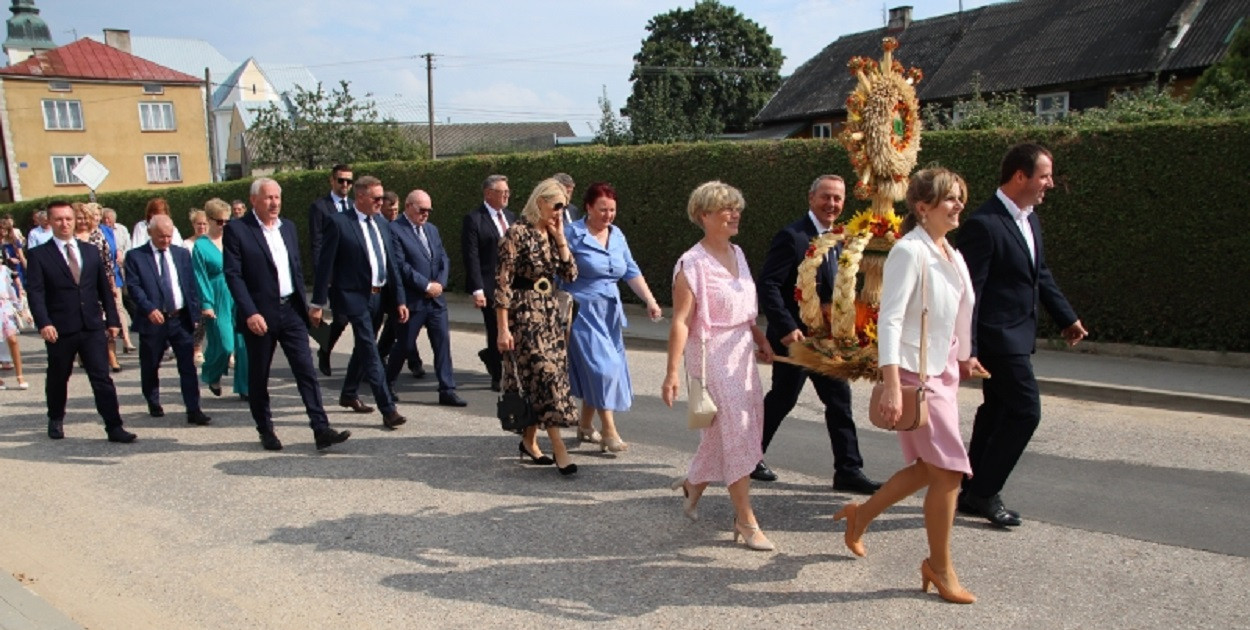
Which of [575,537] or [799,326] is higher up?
[799,326]

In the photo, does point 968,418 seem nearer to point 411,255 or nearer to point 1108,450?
point 1108,450

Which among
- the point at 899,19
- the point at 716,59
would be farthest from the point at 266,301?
the point at 716,59

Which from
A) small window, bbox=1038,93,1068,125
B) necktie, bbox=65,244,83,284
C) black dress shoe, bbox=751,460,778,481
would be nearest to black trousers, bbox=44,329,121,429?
necktie, bbox=65,244,83,284

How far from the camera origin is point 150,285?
904cm

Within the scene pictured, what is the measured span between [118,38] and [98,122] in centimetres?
1122

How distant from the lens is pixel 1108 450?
6.87 meters

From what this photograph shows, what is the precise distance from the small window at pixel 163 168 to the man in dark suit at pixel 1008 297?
199 feet

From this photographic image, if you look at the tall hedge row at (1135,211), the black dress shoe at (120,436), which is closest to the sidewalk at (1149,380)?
the tall hedge row at (1135,211)

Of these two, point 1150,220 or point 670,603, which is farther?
point 1150,220

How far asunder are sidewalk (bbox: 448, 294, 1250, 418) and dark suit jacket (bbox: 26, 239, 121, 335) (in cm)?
784

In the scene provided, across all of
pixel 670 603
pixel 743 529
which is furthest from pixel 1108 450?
pixel 670 603

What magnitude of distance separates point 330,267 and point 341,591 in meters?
3.98

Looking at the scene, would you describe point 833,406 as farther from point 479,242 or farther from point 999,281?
point 479,242

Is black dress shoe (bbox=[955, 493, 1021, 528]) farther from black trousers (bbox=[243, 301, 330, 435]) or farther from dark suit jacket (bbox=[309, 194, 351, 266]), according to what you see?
dark suit jacket (bbox=[309, 194, 351, 266])
